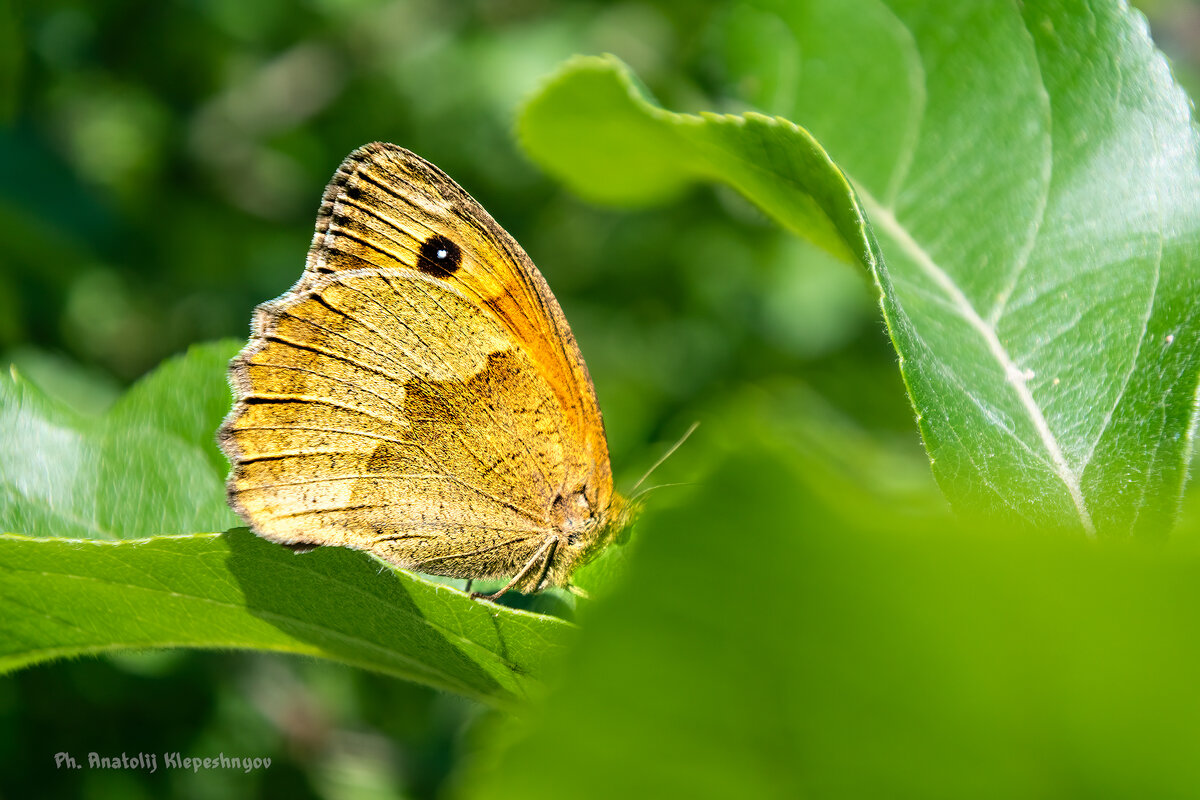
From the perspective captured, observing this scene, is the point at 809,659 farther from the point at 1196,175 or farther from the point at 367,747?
the point at 367,747

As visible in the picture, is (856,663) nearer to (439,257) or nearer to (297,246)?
(439,257)

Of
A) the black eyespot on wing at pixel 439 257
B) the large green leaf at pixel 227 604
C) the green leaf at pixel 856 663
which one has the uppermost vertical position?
the black eyespot on wing at pixel 439 257

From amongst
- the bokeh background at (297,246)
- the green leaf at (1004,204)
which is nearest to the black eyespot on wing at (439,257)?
the green leaf at (1004,204)

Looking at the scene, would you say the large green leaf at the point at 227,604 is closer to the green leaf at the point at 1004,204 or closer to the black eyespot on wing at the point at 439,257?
the green leaf at the point at 1004,204

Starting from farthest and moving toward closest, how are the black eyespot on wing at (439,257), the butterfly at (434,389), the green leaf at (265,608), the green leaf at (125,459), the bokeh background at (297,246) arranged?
the bokeh background at (297,246) → the black eyespot on wing at (439,257) → the butterfly at (434,389) → the green leaf at (125,459) → the green leaf at (265,608)

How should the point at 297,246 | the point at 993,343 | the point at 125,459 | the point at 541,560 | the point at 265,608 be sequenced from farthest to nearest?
1. the point at 297,246
2. the point at 541,560
3. the point at 125,459
4. the point at 993,343
5. the point at 265,608

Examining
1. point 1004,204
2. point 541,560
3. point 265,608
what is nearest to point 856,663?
point 265,608

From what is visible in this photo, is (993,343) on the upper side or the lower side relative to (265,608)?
upper

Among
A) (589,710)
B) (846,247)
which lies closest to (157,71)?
(846,247)
